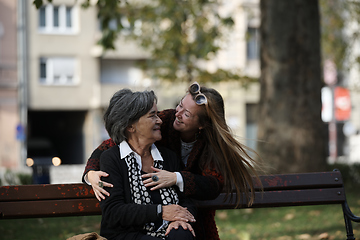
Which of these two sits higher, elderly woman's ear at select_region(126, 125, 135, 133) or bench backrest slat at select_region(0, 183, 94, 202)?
elderly woman's ear at select_region(126, 125, 135, 133)

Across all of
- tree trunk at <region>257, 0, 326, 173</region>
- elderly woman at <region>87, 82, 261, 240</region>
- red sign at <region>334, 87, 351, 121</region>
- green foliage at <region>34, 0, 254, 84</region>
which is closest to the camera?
elderly woman at <region>87, 82, 261, 240</region>

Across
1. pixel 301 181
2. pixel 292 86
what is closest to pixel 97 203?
pixel 301 181

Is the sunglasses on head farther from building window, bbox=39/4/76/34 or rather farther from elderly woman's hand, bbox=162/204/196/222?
building window, bbox=39/4/76/34

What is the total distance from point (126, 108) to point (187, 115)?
47 centimetres

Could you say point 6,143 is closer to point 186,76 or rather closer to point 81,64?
point 81,64

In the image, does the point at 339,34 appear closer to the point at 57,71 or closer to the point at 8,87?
the point at 57,71

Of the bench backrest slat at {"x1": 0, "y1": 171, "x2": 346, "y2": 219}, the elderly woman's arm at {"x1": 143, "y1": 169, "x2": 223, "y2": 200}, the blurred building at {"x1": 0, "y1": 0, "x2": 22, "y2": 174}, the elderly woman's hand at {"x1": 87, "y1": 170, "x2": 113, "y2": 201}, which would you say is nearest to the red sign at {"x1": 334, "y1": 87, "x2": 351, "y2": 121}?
the blurred building at {"x1": 0, "y1": 0, "x2": 22, "y2": 174}

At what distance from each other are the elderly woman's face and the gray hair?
3 centimetres

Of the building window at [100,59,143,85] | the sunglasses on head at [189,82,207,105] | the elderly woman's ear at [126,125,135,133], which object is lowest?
the elderly woman's ear at [126,125,135,133]

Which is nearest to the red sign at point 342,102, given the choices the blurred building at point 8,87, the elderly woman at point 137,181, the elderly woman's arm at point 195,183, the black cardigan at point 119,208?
the blurred building at point 8,87

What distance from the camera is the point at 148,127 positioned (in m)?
3.60

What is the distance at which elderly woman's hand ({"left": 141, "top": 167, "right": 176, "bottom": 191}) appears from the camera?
349 centimetres

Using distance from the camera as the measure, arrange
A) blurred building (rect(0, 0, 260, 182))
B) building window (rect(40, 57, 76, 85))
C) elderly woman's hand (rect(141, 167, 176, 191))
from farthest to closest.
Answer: building window (rect(40, 57, 76, 85)), blurred building (rect(0, 0, 260, 182)), elderly woman's hand (rect(141, 167, 176, 191))

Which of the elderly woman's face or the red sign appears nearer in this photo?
the elderly woman's face
